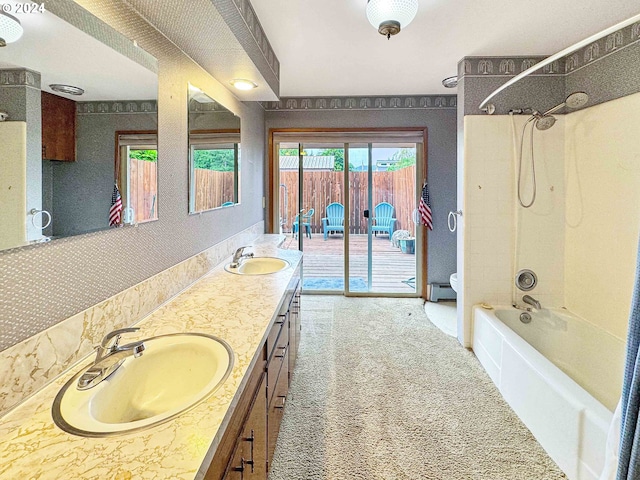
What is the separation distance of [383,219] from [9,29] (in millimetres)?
3935

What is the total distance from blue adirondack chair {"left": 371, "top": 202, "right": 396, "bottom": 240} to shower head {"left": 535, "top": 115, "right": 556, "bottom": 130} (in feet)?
6.48

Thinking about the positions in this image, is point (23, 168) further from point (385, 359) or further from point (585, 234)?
point (585, 234)

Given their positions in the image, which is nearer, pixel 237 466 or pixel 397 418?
pixel 237 466

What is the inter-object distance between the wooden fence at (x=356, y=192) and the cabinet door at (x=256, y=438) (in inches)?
129

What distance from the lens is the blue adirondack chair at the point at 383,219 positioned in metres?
4.35


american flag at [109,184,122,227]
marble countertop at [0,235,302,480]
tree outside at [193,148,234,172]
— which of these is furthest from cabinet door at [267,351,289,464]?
tree outside at [193,148,234,172]

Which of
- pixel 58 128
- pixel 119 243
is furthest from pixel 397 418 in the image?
pixel 58 128

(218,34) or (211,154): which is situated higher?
(218,34)

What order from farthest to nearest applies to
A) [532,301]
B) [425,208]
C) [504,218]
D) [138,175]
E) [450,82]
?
[425,208] < [450,82] < [504,218] < [532,301] < [138,175]

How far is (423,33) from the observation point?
2.34 meters

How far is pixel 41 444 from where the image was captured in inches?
26.5

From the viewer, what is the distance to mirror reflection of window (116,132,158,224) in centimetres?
130

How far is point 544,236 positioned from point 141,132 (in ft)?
10.1

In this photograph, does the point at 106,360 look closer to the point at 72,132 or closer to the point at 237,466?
the point at 237,466
